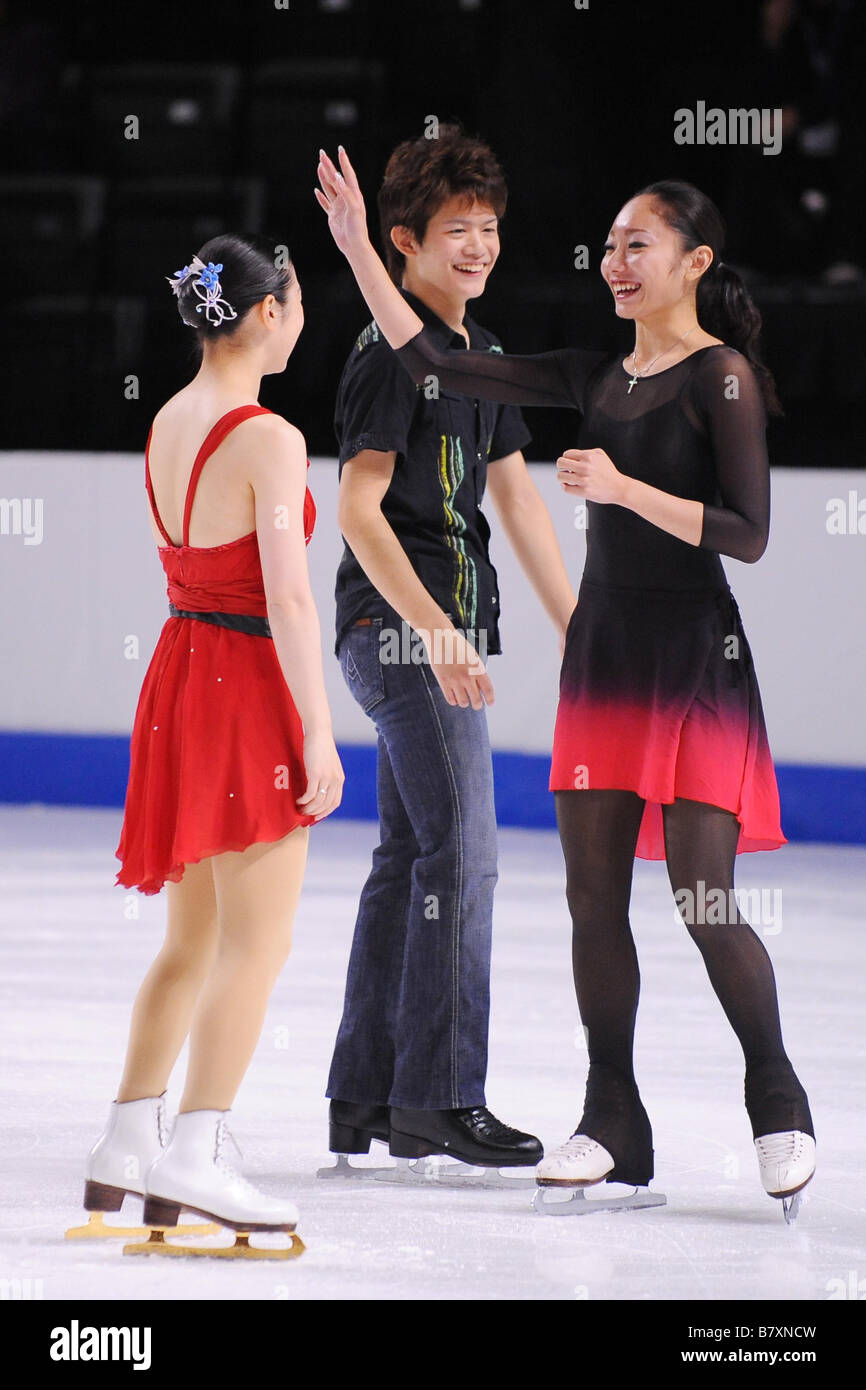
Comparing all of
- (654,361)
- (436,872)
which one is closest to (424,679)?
(436,872)

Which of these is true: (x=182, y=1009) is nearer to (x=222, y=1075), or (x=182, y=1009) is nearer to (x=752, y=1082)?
(x=222, y=1075)

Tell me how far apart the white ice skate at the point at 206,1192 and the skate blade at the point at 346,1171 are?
45cm

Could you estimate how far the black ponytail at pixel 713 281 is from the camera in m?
2.86

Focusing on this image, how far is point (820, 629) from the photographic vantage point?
21.9 feet

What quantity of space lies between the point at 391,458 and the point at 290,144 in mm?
5953

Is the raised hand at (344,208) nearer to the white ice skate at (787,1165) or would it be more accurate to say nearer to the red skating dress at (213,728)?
the red skating dress at (213,728)

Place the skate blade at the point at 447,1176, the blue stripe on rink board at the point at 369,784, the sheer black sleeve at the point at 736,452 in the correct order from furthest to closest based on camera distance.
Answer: the blue stripe on rink board at the point at 369,784
the skate blade at the point at 447,1176
the sheer black sleeve at the point at 736,452

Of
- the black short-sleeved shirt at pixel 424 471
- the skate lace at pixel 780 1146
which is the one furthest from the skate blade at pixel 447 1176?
the black short-sleeved shirt at pixel 424 471

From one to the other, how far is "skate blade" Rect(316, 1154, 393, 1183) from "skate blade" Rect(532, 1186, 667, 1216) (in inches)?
10.5

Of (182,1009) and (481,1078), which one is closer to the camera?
(182,1009)

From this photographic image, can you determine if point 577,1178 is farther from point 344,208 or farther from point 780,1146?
point 344,208

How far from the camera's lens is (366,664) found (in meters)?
3.00

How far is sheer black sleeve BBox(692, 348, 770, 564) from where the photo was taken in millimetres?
2746

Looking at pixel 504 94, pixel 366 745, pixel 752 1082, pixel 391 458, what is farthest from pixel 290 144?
pixel 752 1082
